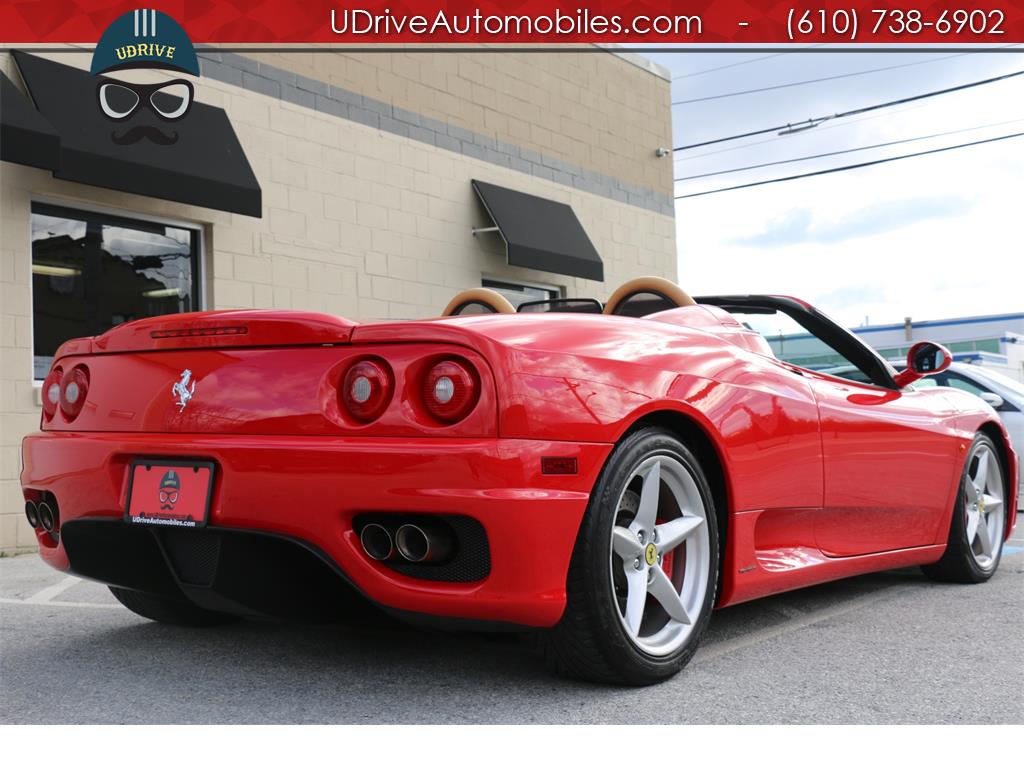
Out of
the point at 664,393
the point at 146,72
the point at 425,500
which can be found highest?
the point at 146,72

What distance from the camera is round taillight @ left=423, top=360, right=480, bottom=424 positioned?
2551mm

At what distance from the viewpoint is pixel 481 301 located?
4438 mm

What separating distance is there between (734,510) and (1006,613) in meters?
1.58

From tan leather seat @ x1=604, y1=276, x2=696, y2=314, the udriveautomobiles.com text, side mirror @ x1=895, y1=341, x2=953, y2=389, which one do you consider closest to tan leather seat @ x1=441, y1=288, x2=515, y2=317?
tan leather seat @ x1=604, y1=276, x2=696, y2=314

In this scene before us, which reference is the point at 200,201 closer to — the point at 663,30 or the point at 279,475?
the point at 663,30

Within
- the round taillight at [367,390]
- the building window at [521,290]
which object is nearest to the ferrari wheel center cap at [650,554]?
the round taillight at [367,390]

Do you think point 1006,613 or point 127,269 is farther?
point 127,269

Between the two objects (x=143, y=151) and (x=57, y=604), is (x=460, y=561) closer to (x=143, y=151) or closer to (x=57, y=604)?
(x=57, y=604)

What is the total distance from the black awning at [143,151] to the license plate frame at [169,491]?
4831 mm

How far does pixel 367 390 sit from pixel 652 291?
5.43 ft

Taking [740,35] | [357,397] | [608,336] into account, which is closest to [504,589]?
[357,397]

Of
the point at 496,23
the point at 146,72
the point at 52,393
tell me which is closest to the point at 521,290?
the point at 496,23

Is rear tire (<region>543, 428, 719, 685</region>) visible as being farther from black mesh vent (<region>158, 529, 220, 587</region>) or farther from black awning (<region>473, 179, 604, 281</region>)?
black awning (<region>473, 179, 604, 281</region>)

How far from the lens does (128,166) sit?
24.4 feet
